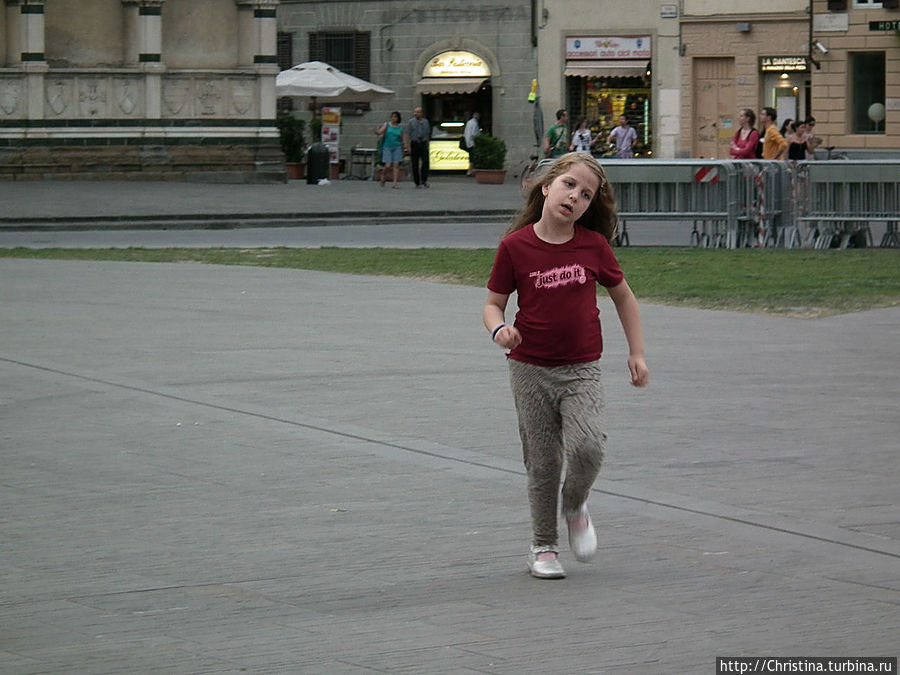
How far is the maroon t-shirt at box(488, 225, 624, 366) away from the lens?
5.98 metres

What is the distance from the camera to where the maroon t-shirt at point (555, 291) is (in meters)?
5.98

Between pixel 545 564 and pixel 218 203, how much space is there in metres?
25.6

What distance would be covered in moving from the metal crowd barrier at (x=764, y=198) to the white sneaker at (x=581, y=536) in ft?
53.5

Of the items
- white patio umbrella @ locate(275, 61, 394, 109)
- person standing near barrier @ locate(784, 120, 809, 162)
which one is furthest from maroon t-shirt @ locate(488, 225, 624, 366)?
white patio umbrella @ locate(275, 61, 394, 109)

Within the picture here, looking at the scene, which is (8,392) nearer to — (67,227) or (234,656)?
(234,656)

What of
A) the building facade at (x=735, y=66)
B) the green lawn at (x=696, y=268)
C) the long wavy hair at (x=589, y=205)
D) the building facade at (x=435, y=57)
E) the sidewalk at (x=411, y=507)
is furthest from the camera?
the building facade at (x=435, y=57)

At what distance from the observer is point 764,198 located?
73.3ft

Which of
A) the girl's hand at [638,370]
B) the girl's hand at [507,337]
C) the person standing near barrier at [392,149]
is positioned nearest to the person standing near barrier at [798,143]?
the person standing near barrier at [392,149]

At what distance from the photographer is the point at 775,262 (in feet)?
63.1

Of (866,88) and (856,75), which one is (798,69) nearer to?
(856,75)

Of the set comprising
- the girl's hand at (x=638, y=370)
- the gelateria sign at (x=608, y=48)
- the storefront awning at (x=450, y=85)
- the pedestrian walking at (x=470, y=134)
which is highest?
the gelateria sign at (x=608, y=48)

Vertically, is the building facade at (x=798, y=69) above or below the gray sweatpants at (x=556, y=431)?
above

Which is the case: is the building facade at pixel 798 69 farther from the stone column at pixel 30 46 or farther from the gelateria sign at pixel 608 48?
the stone column at pixel 30 46

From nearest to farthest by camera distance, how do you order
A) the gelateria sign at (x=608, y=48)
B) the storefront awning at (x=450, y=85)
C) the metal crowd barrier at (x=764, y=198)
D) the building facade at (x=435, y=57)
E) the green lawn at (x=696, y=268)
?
the green lawn at (x=696, y=268), the metal crowd barrier at (x=764, y=198), the gelateria sign at (x=608, y=48), the building facade at (x=435, y=57), the storefront awning at (x=450, y=85)
